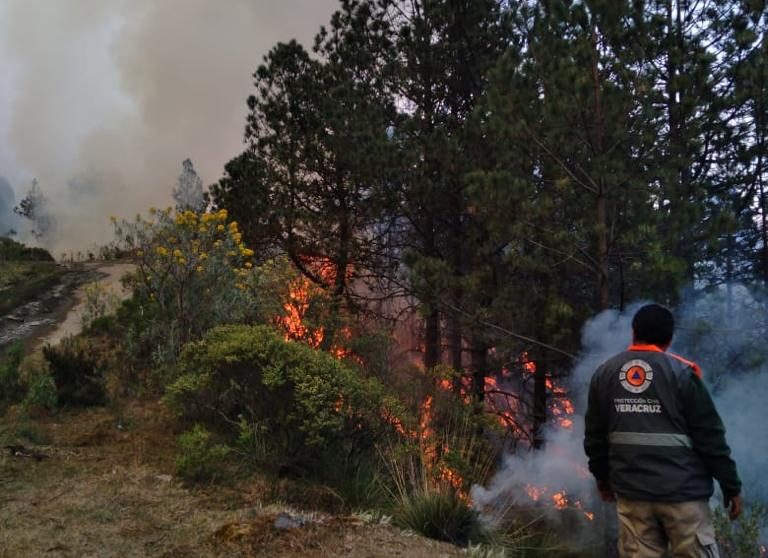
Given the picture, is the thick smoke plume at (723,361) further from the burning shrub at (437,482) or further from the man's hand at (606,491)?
the man's hand at (606,491)

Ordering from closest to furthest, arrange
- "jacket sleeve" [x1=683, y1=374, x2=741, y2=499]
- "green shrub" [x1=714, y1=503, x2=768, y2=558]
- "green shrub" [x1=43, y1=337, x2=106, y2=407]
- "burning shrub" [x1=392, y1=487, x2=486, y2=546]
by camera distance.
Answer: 1. "jacket sleeve" [x1=683, y1=374, x2=741, y2=499]
2. "burning shrub" [x1=392, y1=487, x2=486, y2=546]
3. "green shrub" [x1=714, y1=503, x2=768, y2=558]
4. "green shrub" [x1=43, y1=337, x2=106, y2=407]

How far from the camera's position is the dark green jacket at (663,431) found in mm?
3232

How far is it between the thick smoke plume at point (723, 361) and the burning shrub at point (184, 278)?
14.1ft

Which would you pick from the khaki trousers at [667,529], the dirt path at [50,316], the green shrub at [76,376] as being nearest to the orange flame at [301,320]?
the green shrub at [76,376]

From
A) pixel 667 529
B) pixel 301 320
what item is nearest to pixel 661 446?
pixel 667 529

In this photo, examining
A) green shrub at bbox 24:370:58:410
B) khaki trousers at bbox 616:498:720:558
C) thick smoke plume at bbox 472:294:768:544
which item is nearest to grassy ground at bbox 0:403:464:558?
green shrub at bbox 24:370:58:410

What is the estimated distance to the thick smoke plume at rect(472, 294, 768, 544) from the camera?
6953mm

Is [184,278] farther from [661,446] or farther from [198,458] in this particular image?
[661,446]

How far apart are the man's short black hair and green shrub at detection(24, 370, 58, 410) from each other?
6.93 meters

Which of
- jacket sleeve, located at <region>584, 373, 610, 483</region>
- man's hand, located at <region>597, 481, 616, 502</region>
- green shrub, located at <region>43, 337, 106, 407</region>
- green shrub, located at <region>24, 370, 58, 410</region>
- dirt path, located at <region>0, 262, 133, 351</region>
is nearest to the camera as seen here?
jacket sleeve, located at <region>584, 373, 610, 483</region>

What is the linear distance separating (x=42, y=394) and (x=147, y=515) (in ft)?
12.6

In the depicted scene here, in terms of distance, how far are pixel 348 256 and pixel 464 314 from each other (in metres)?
4.24

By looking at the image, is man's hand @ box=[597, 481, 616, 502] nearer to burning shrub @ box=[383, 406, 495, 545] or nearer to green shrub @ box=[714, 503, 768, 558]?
burning shrub @ box=[383, 406, 495, 545]

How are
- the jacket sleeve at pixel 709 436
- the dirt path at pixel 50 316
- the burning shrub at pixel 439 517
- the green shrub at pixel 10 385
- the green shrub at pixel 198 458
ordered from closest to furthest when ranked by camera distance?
the jacket sleeve at pixel 709 436, the burning shrub at pixel 439 517, the green shrub at pixel 198 458, the green shrub at pixel 10 385, the dirt path at pixel 50 316
